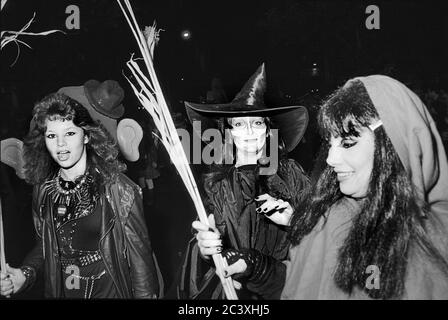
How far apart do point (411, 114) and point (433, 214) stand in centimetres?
45

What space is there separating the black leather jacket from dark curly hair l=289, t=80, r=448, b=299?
890mm

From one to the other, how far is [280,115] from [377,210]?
0.64m

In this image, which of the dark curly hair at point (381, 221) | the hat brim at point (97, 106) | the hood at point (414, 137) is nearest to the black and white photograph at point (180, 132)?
the hat brim at point (97, 106)

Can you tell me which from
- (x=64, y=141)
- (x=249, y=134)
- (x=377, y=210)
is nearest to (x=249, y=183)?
(x=249, y=134)

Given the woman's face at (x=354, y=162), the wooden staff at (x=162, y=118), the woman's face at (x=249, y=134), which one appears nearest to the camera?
the woman's face at (x=354, y=162)

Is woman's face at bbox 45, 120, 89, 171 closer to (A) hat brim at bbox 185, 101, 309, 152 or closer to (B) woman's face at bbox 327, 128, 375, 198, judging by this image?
(A) hat brim at bbox 185, 101, 309, 152

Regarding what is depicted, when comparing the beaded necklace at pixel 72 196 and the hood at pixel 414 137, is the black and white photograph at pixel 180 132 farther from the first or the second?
the hood at pixel 414 137

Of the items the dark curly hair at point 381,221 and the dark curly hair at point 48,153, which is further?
the dark curly hair at point 48,153

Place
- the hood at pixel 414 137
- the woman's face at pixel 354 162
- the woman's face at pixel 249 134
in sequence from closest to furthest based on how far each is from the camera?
the hood at pixel 414 137, the woman's face at pixel 354 162, the woman's face at pixel 249 134

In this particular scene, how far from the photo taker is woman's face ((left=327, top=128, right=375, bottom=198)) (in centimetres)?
223

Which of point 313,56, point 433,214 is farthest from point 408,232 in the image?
point 313,56

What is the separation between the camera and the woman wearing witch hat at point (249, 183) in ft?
8.20

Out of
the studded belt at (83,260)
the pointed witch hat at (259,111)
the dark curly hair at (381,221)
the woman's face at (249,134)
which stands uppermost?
the pointed witch hat at (259,111)

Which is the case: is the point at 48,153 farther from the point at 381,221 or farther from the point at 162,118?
the point at 381,221
